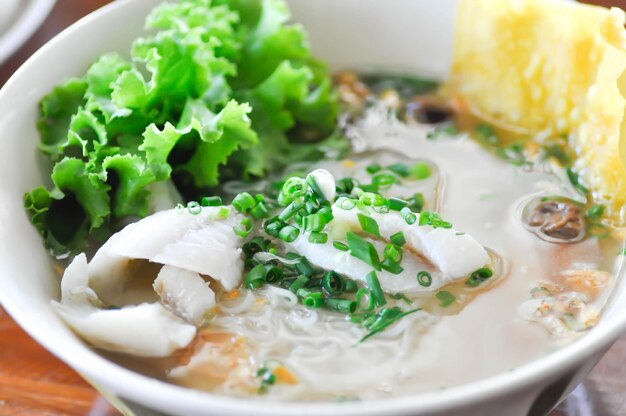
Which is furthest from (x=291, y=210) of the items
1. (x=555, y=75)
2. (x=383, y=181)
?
(x=555, y=75)

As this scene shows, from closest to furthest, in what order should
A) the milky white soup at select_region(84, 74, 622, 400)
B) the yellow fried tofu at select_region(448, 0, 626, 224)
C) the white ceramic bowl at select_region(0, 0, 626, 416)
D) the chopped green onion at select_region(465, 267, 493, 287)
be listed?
the white ceramic bowl at select_region(0, 0, 626, 416) → the milky white soup at select_region(84, 74, 622, 400) → the chopped green onion at select_region(465, 267, 493, 287) → the yellow fried tofu at select_region(448, 0, 626, 224)

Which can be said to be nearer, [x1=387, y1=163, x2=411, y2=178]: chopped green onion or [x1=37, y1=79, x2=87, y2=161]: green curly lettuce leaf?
[x1=37, y1=79, x2=87, y2=161]: green curly lettuce leaf

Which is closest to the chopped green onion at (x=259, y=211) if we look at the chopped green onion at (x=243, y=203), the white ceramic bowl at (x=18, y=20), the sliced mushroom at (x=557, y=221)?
the chopped green onion at (x=243, y=203)

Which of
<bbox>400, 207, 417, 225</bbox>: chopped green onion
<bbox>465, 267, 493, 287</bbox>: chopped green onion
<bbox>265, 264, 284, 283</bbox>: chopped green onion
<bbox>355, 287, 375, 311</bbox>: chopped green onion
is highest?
<bbox>400, 207, 417, 225</bbox>: chopped green onion

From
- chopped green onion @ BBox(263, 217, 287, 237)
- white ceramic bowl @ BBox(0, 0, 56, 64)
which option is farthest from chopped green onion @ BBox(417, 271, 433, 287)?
white ceramic bowl @ BBox(0, 0, 56, 64)

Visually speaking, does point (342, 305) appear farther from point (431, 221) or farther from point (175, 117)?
point (175, 117)

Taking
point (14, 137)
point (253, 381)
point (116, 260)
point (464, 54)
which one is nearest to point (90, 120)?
point (14, 137)

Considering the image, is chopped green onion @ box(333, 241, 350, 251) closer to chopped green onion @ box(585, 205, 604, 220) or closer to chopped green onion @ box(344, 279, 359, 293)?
chopped green onion @ box(344, 279, 359, 293)

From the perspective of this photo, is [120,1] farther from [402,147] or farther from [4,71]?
[402,147]

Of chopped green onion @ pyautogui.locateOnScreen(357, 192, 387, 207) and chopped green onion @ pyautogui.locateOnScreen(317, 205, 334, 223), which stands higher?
chopped green onion @ pyautogui.locateOnScreen(317, 205, 334, 223)
